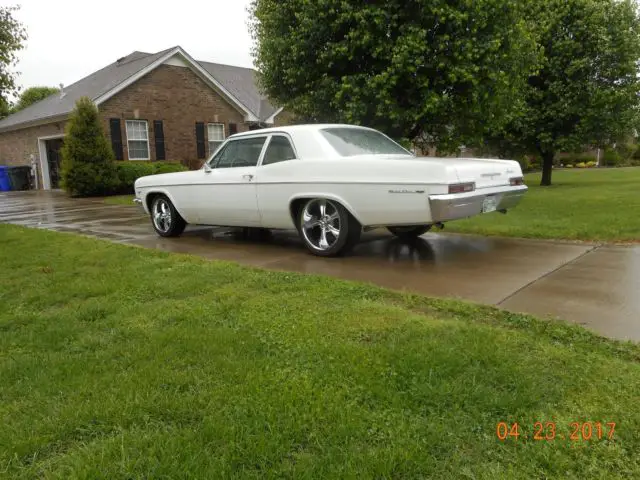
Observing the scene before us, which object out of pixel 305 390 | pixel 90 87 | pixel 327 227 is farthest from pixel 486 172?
pixel 90 87

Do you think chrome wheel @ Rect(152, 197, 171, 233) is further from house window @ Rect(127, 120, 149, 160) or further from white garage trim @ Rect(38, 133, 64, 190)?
white garage trim @ Rect(38, 133, 64, 190)

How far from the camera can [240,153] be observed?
21.6ft

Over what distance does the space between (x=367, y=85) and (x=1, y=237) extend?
6731 millimetres

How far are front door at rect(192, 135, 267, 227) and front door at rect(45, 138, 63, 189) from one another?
19.4 meters

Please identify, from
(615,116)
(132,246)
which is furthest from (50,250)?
(615,116)

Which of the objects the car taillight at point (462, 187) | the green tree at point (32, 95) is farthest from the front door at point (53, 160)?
the green tree at point (32, 95)

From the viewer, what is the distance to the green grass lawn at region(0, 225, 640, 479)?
1992 millimetres

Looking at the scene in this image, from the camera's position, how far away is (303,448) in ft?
6.84

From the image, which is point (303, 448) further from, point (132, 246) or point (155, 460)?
point (132, 246)

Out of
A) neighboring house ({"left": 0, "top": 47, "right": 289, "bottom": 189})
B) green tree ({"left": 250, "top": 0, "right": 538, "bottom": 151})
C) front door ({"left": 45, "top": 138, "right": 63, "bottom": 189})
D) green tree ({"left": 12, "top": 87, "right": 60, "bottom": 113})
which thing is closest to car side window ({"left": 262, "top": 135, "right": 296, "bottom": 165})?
green tree ({"left": 250, "top": 0, "right": 538, "bottom": 151})

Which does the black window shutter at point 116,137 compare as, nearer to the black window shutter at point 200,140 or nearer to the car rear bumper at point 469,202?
the black window shutter at point 200,140

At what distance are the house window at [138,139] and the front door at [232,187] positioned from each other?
15.6 meters

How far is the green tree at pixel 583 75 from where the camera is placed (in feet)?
51.5

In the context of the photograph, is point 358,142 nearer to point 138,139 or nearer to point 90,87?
point 138,139
